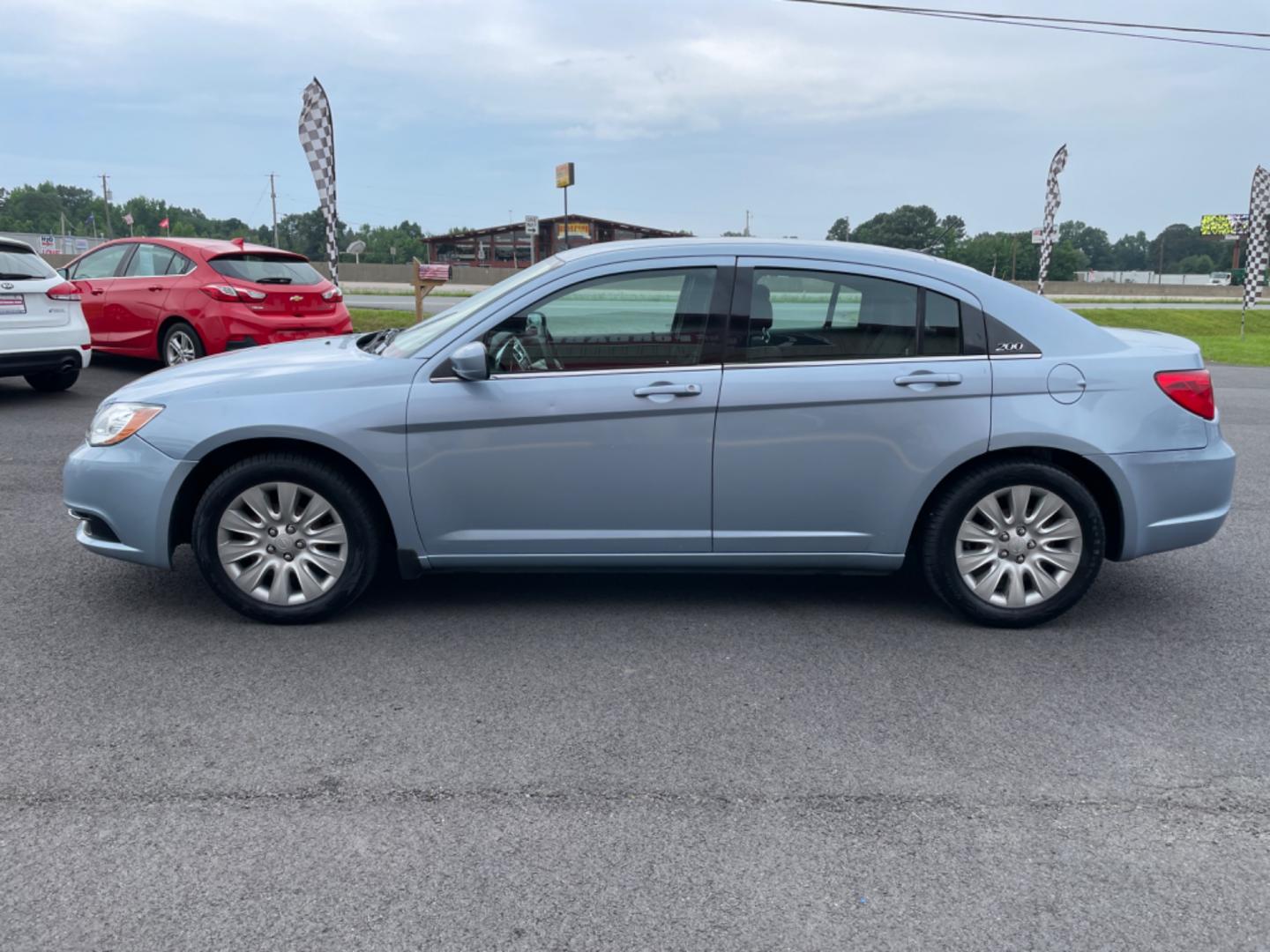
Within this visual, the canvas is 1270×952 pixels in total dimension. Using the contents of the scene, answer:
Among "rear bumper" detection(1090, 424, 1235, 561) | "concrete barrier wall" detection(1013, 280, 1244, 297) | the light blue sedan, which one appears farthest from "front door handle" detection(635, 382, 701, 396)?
"concrete barrier wall" detection(1013, 280, 1244, 297)

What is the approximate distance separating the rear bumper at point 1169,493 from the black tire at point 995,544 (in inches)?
5.8

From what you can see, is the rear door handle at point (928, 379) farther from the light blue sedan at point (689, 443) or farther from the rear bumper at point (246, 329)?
the rear bumper at point (246, 329)

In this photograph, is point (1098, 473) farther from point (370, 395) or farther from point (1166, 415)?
point (370, 395)

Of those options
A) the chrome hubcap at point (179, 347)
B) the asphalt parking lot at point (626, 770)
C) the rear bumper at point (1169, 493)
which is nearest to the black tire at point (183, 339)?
the chrome hubcap at point (179, 347)

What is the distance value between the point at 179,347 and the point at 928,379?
9.03 metres

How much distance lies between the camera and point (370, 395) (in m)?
4.21

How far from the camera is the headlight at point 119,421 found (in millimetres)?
4263

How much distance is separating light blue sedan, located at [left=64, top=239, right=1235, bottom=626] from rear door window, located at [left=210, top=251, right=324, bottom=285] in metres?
6.81

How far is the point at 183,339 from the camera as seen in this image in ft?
35.5

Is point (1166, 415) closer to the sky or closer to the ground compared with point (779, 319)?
closer to the ground

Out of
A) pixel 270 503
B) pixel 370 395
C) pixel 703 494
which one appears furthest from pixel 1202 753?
pixel 270 503

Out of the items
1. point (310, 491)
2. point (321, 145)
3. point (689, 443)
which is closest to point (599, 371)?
point (689, 443)

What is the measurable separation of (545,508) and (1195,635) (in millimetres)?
2880

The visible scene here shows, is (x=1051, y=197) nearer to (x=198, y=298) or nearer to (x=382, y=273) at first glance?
(x=198, y=298)
